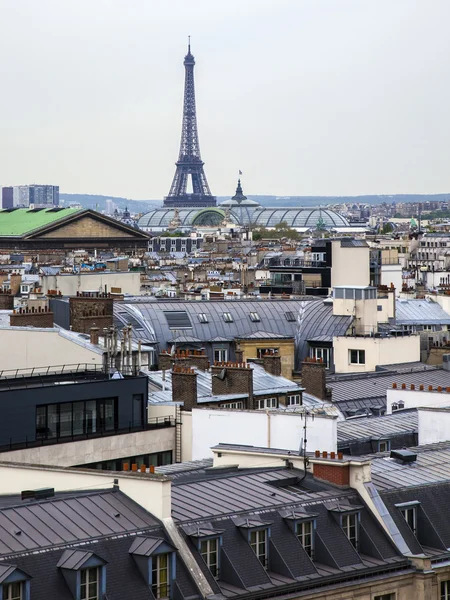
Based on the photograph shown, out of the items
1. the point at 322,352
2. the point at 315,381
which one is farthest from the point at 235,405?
the point at 322,352

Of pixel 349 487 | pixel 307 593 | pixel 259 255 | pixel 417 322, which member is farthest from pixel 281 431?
pixel 259 255

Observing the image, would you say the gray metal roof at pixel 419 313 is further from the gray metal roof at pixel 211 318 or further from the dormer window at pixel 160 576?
the dormer window at pixel 160 576

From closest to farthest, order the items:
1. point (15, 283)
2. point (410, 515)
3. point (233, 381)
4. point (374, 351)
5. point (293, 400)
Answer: point (410, 515) → point (233, 381) → point (293, 400) → point (374, 351) → point (15, 283)

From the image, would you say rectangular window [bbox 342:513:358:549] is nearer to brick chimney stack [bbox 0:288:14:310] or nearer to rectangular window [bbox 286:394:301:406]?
rectangular window [bbox 286:394:301:406]

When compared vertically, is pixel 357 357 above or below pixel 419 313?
below

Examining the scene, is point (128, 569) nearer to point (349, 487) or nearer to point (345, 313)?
point (349, 487)

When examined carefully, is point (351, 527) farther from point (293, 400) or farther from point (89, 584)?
point (293, 400)
